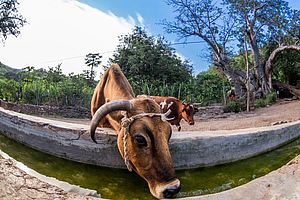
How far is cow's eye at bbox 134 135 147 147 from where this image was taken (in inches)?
97.0

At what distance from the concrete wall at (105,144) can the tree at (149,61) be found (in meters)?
14.2

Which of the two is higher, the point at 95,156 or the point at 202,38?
the point at 202,38

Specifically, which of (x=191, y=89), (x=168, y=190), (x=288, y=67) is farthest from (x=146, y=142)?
(x=288, y=67)

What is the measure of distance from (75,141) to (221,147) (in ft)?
4.63

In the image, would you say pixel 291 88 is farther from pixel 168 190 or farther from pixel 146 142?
pixel 168 190

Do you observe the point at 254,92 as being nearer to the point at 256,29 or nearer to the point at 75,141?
the point at 256,29

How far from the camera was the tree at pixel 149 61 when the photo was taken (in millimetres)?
17797

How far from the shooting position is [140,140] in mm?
2482

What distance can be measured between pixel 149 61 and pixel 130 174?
1538cm

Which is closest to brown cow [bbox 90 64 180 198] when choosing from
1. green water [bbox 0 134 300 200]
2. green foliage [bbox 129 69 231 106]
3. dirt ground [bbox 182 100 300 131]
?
green water [bbox 0 134 300 200]

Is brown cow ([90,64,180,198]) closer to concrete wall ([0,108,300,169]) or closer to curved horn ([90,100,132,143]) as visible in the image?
curved horn ([90,100,132,143])

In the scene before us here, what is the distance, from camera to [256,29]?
62.3ft

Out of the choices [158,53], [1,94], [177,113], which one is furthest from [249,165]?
[158,53]

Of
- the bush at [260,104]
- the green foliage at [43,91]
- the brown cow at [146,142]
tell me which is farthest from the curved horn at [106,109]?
the bush at [260,104]
